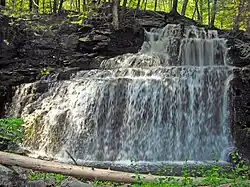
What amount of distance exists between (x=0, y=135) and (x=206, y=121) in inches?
310

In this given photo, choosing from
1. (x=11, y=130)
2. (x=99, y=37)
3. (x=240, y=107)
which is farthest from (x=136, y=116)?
(x=99, y=37)

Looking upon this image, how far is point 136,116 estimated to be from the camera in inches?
523

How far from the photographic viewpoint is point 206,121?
1336 cm

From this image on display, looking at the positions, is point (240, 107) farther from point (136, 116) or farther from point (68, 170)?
point (68, 170)

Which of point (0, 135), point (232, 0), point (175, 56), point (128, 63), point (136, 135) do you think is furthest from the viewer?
point (232, 0)

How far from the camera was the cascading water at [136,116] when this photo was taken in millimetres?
12773

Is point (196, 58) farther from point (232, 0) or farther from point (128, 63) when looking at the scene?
point (232, 0)

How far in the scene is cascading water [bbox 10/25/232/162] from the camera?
1277 cm

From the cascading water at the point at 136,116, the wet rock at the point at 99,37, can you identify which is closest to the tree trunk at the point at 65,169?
the cascading water at the point at 136,116

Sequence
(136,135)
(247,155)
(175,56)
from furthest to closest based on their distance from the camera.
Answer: (175,56) < (136,135) < (247,155)

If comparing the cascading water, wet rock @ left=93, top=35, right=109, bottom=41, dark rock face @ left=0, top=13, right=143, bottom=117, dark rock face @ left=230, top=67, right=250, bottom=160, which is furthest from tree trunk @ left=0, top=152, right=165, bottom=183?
wet rock @ left=93, top=35, right=109, bottom=41

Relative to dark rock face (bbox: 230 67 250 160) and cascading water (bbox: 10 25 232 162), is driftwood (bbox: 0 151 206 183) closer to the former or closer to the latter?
cascading water (bbox: 10 25 232 162)

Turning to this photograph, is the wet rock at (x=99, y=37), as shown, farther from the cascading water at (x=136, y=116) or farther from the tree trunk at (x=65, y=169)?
the tree trunk at (x=65, y=169)

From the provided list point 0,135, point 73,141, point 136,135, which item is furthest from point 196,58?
point 0,135
